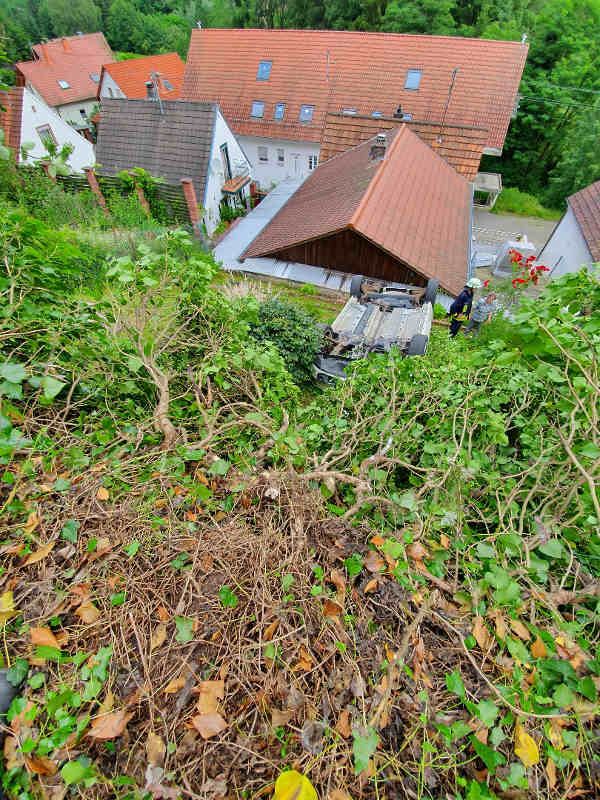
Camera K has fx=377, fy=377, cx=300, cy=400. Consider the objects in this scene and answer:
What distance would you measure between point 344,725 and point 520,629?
3.54 feet

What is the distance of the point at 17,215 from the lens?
3.44 metres

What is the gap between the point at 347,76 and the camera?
1947 cm

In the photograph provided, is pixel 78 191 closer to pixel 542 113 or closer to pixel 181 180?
pixel 181 180

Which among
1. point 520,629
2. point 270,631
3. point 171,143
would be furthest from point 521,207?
point 270,631

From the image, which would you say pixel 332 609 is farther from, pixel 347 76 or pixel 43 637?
pixel 347 76

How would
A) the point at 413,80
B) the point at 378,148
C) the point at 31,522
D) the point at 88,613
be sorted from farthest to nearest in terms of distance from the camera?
the point at 413,80
the point at 378,148
the point at 31,522
the point at 88,613

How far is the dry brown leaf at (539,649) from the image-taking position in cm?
200

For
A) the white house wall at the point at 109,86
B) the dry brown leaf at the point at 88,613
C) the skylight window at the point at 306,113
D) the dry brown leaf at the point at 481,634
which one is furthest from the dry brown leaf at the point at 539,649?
the white house wall at the point at 109,86

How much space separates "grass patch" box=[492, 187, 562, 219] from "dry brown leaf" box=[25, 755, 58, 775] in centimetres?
2707

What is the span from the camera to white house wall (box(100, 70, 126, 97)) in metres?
28.4

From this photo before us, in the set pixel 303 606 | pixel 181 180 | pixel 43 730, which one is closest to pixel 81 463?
pixel 43 730

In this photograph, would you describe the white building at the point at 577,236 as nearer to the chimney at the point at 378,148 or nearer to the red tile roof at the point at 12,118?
the chimney at the point at 378,148

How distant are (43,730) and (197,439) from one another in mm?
1932

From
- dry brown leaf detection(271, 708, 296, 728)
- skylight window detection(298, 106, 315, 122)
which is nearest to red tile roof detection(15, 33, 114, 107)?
skylight window detection(298, 106, 315, 122)
